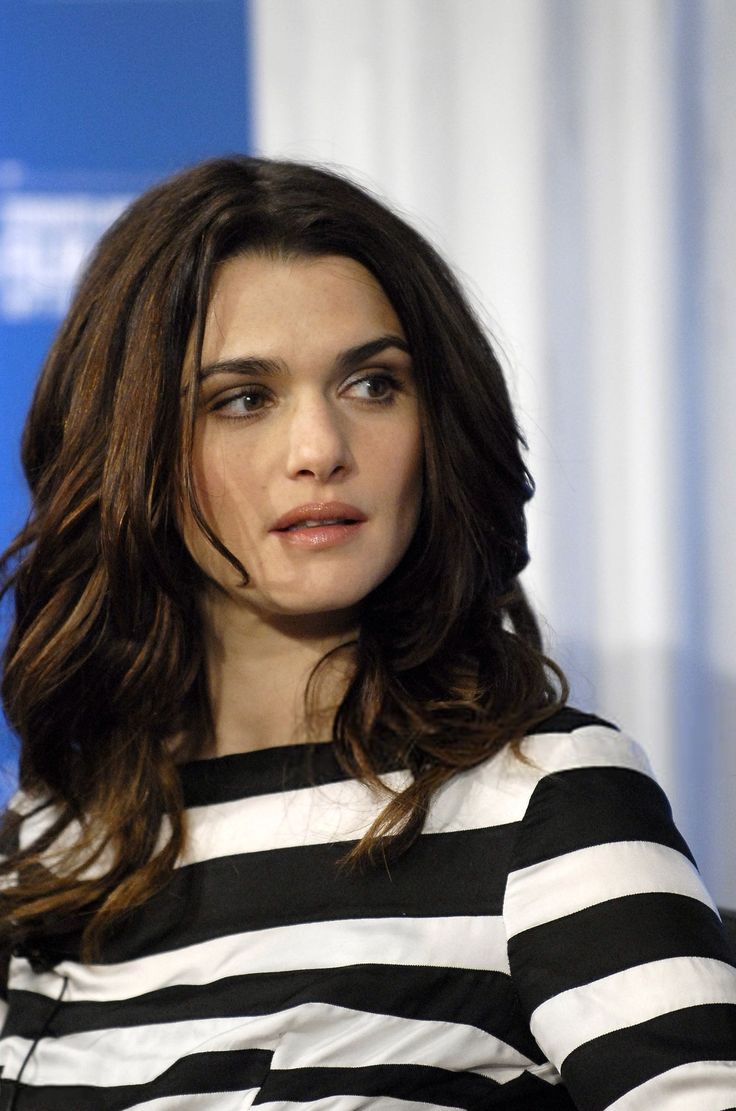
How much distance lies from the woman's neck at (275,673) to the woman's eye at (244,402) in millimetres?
206

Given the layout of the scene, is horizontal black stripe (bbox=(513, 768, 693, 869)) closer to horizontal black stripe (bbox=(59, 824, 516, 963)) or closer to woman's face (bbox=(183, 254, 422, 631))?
horizontal black stripe (bbox=(59, 824, 516, 963))

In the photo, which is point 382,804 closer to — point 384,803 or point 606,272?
point 384,803

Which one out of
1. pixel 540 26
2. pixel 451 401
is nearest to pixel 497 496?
pixel 451 401

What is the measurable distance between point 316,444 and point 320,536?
8 cm

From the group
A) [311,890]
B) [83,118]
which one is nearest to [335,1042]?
[311,890]

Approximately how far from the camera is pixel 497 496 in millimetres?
1303

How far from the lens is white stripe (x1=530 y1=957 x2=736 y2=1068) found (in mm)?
1000


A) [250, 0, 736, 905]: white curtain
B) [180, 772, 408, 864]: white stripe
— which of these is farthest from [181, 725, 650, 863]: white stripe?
[250, 0, 736, 905]: white curtain

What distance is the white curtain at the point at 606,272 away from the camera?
6.26 ft

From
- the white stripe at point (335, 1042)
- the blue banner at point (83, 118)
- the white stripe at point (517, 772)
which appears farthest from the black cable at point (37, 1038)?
the blue banner at point (83, 118)

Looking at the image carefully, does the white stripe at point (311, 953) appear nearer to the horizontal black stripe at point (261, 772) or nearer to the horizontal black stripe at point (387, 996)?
the horizontal black stripe at point (387, 996)

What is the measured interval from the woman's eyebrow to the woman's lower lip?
137 millimetres

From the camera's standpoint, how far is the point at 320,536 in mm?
1187

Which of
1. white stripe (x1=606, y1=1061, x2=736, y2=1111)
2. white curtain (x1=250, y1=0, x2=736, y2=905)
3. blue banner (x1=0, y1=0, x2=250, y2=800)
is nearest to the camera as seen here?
white stripe (x1=606, y1=1061, x2=736, y2=1111)
